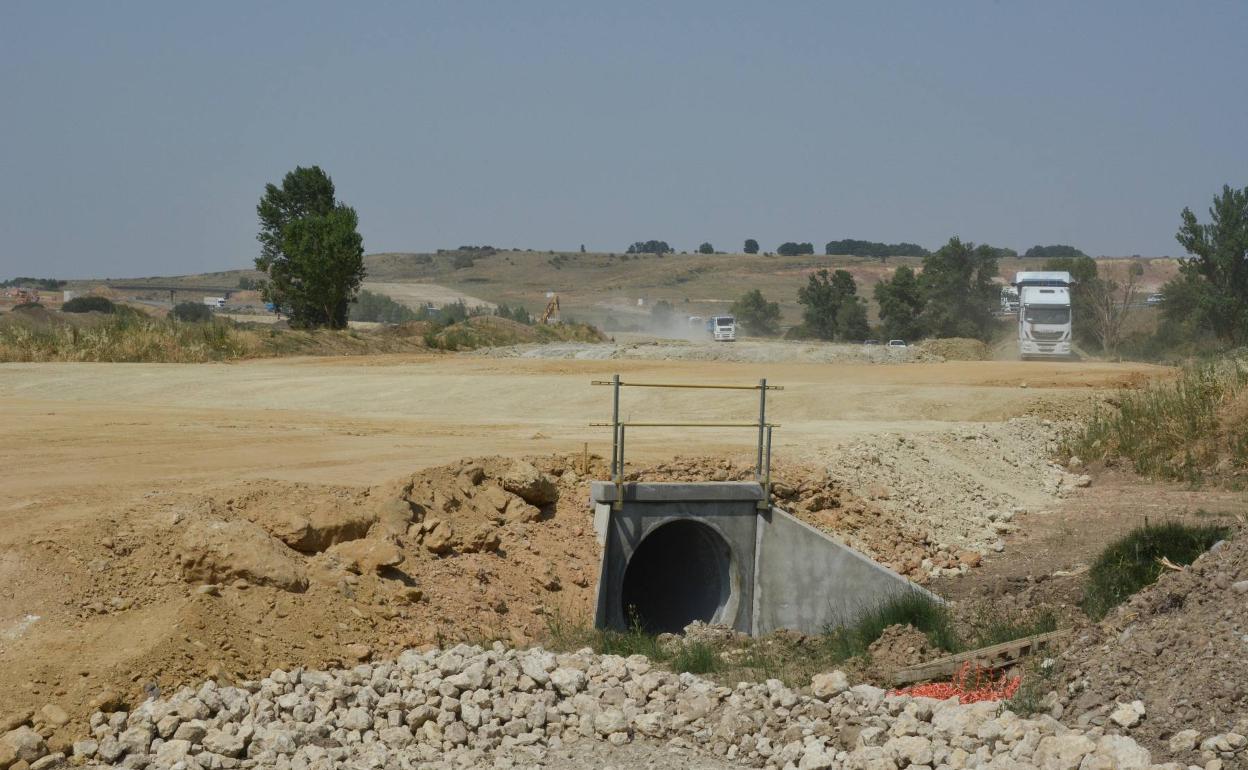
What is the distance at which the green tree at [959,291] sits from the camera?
229 feet

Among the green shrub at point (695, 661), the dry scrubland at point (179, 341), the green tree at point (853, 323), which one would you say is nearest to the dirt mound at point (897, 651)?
the green shrub at point (695, 661)

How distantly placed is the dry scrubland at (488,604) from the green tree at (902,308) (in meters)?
47.9

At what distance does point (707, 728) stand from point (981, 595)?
5.82 m

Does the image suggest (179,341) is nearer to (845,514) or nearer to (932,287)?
(845,514)

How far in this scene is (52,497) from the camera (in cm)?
1399

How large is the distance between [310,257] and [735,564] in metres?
33.2

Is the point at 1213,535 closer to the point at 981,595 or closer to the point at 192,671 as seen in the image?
the point at 981,595

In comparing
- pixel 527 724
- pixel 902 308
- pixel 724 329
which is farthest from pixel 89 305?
pixel 527 724

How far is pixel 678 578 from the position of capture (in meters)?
19.5

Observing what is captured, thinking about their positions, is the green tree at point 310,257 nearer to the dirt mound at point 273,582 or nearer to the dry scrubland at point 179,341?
the dry scrubland at point 179,341

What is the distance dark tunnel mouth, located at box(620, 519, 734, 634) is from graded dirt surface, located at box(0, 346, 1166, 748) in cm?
125

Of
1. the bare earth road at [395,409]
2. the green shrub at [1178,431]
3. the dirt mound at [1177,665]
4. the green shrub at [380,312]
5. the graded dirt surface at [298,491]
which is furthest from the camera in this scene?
the green shrub at [380,312]

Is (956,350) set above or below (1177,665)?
above

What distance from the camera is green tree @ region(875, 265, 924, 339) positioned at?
7025 centimetres
